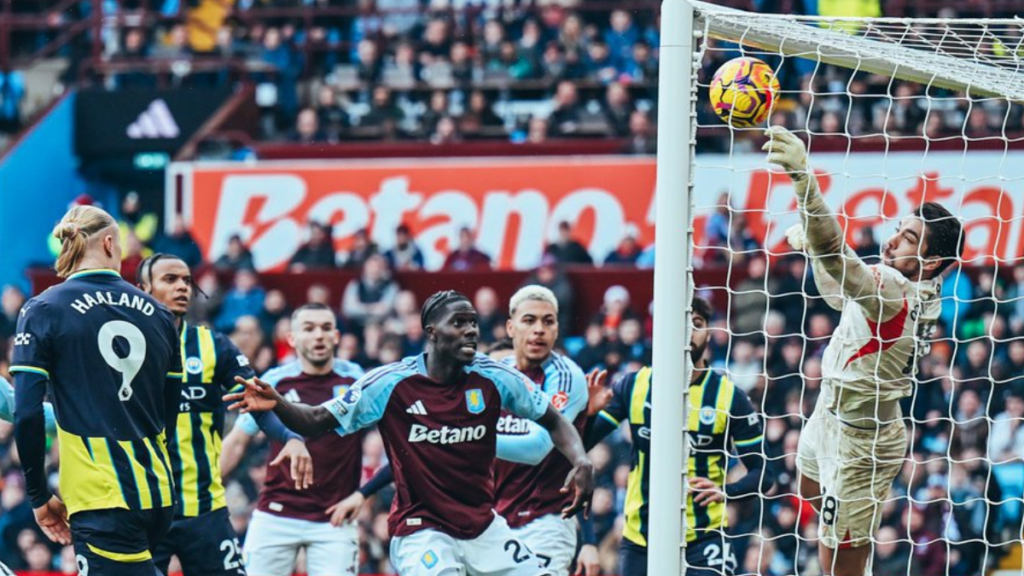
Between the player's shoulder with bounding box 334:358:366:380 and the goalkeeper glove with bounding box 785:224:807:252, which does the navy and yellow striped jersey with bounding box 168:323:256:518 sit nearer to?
the player's shoulder with bounding box 334:358:366:380

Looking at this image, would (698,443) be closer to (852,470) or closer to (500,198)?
(852,470)

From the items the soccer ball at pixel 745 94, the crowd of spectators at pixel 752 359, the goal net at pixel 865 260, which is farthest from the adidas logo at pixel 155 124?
the soccer ball at pixel 745 94

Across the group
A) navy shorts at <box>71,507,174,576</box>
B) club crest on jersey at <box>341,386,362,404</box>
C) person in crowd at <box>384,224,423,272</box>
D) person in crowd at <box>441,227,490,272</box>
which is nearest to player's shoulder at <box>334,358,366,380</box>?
club crest on jersey at <box>341,386,362,404</box>

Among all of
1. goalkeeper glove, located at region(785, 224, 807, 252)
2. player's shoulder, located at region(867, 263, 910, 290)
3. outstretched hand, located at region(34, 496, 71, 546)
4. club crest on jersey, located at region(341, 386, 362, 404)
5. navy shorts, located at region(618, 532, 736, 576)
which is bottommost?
navy shorts, located at region(618, 532, 736, 576)

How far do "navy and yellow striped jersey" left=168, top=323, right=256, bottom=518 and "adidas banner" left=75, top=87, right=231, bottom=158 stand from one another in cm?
1268

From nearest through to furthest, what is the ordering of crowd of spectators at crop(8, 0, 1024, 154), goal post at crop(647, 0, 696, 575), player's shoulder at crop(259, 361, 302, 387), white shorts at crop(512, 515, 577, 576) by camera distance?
goal post at crop(647, 0, 696, 575) < white shorts at crop(512, 515, 577, 576) < player's shoulder at crop(259, 361, 302, 387) < crowd of spectators at crop(8, 0, 1024, 154)

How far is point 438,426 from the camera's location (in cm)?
725

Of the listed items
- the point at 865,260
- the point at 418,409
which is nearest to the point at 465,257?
the point at 865,260

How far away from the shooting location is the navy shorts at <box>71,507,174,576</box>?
644 centimetres

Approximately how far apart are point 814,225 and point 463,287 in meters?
8.81

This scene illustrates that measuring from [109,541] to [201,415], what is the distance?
1780 millimetres

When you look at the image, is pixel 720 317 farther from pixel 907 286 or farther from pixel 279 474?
pixel 907 286

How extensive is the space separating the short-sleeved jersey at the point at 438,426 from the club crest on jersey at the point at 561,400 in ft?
3.12

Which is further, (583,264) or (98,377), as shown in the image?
(583,264)
